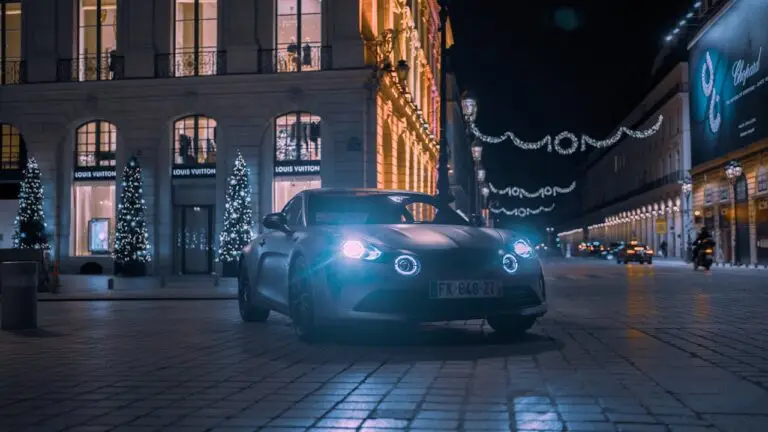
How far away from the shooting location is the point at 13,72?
35.9m

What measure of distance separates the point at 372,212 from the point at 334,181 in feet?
74.8

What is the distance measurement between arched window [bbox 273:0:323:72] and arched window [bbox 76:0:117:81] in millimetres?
6464

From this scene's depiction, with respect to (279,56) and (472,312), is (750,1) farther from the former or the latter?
(472,312)

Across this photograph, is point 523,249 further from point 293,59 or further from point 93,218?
point 93,218

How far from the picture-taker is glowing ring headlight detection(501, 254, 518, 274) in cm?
868

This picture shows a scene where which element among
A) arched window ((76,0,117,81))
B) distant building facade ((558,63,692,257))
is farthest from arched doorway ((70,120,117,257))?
distant building facade ((558,63,692,257))

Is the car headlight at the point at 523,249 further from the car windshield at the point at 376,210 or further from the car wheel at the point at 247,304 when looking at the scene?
the car wheel at the point at 247,304

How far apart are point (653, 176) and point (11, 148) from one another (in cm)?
6169

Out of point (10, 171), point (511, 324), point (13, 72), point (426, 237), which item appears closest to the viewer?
point (426, 237)

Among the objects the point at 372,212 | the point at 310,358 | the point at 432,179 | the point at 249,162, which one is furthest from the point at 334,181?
the point at 432,179

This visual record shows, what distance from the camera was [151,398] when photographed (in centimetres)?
588

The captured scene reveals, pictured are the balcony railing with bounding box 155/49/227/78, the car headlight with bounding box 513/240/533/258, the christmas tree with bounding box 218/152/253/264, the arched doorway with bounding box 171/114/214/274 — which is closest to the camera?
the car headlight with bounding box 513/240/533/258

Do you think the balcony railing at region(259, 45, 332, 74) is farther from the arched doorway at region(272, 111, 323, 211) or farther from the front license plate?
the front license plate

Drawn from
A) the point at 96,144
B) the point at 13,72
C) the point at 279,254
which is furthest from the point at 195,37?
the point at 279,254
